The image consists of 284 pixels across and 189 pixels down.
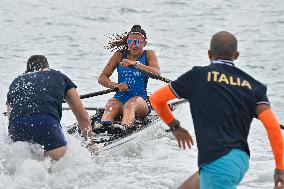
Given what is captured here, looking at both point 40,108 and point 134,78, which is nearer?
point 40,108

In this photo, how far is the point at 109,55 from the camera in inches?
1062

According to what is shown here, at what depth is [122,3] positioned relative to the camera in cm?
4325

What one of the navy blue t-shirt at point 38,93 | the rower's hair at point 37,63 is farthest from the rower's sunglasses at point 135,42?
the navy blue t-shirt at point 38,93

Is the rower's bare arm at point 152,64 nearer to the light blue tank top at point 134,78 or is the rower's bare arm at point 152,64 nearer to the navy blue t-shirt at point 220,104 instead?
the light blue tank top at point 134,78

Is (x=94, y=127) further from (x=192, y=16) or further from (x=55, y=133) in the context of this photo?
(x=192, y=16)

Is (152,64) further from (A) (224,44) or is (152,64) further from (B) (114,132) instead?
(A) (224,44)

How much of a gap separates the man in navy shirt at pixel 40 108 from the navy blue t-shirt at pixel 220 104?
2930 millimetres

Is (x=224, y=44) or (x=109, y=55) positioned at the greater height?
(x=224, y=44)

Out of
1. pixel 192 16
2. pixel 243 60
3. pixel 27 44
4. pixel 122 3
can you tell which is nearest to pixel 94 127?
pixel 243 60

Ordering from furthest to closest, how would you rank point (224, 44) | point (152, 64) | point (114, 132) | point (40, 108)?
point (152, 64)
point (114, 132)
point (40, 108)
point (224, 44)

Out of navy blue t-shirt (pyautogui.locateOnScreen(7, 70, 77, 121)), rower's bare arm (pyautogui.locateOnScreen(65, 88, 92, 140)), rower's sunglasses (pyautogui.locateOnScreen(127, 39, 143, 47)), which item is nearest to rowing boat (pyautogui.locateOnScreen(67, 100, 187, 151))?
rower's bare arm (pyautogui.locateOnScreen(65, 88, 92, 140))

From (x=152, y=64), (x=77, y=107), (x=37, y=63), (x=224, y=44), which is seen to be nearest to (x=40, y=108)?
(x=77, y=107)

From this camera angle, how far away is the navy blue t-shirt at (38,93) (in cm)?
833

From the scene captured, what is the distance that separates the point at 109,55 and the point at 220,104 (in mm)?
21440
